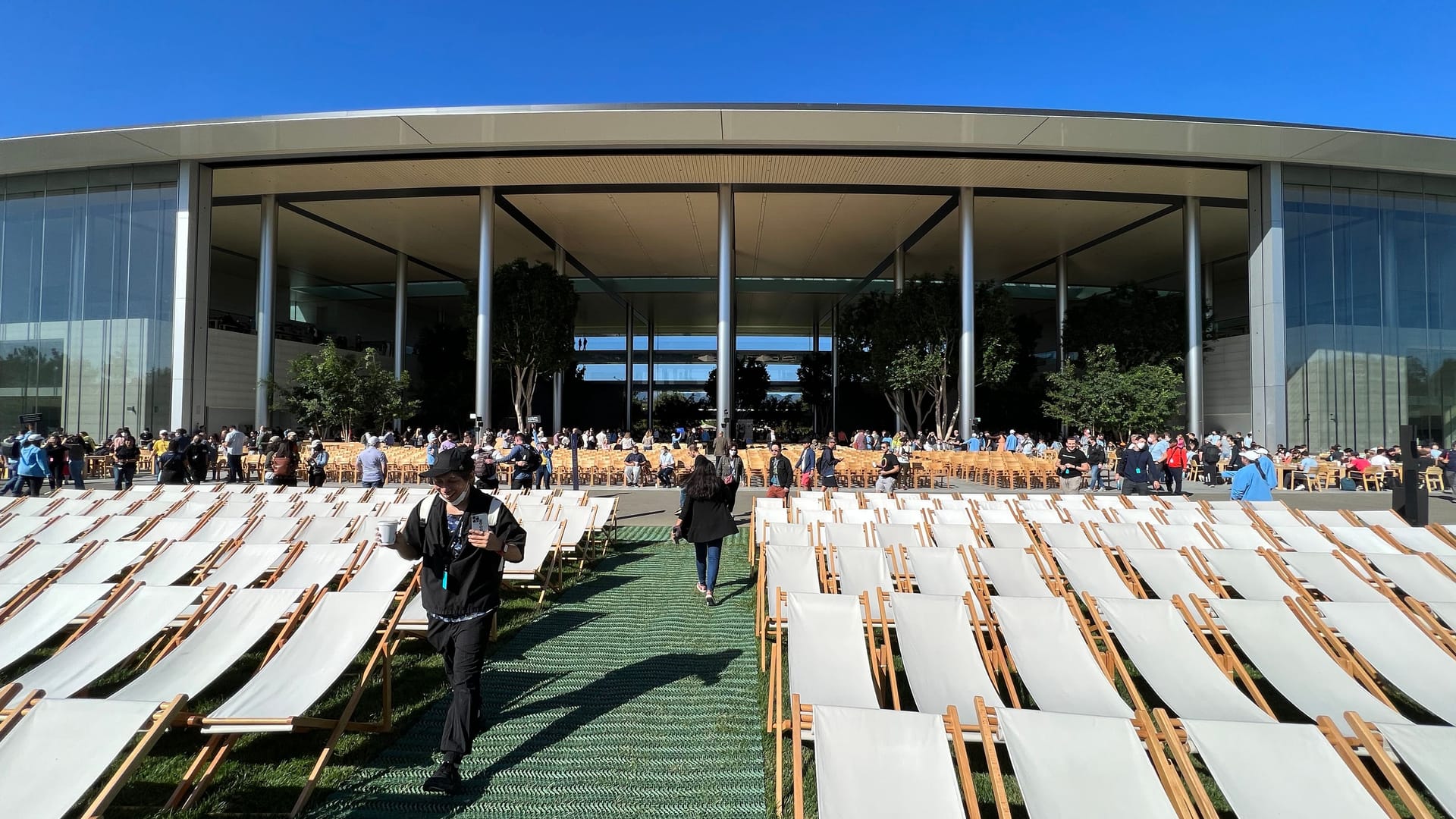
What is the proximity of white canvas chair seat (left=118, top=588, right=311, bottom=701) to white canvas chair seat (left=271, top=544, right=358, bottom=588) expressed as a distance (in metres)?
0.49

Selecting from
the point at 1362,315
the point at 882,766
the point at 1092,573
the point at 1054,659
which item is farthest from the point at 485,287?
the point at 1362,315

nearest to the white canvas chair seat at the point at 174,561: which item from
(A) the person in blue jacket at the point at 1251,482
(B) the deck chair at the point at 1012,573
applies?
(B) the deck chair at the point at 1012,573

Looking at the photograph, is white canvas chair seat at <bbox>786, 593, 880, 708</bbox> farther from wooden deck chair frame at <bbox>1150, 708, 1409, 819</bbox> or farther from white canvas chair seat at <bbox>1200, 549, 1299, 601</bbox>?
white canvas chair seat at <bbox>1200, 549, 1299, 601</bbox>

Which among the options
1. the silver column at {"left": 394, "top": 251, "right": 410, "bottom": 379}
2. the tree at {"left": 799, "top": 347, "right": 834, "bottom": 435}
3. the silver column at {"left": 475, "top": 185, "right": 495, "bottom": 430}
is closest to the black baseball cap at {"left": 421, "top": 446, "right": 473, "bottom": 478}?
the silver column at {"left": 475, "top": 185, "right": 495, "bottom": 430}

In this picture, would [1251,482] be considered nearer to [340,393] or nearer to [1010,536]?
[1010,536]

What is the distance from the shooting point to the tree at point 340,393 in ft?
66.5

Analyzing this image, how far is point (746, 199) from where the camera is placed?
21.9 meters

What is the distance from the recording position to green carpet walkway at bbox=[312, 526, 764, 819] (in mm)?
2680

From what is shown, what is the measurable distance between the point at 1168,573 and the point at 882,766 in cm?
329

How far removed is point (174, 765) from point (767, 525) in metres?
3.87

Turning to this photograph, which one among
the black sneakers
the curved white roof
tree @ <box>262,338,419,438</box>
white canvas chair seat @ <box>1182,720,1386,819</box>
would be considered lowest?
the black sneakers

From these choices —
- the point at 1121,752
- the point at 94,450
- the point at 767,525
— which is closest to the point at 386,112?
the point at 94,450

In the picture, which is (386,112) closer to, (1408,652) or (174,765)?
(174,765)

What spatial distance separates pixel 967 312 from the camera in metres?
20.8
